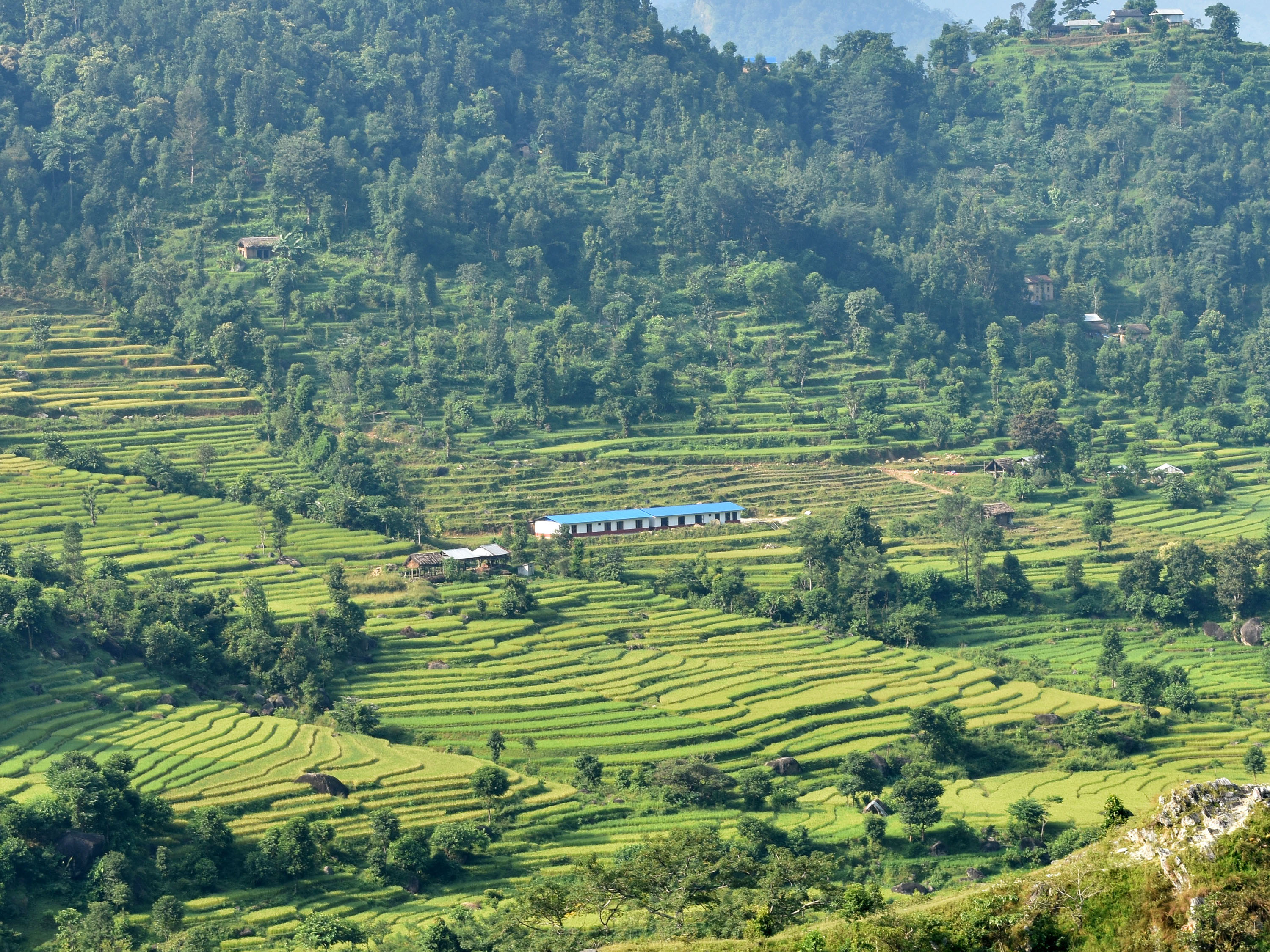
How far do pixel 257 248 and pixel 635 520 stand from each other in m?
22.0

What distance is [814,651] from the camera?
4006 centimetres

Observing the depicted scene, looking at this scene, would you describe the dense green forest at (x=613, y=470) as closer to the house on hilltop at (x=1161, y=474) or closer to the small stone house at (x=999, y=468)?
the small stone house at (x=999, y=468)

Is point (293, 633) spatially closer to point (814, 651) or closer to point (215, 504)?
point (215, 504)

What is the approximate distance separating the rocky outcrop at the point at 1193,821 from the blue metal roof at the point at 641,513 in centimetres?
3018

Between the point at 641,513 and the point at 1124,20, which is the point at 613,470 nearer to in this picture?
the point at 641,513

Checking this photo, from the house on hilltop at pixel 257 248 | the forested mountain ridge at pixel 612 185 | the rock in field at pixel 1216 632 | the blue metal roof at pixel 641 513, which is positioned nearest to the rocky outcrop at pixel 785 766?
the blue metal roof at pixel 641 513

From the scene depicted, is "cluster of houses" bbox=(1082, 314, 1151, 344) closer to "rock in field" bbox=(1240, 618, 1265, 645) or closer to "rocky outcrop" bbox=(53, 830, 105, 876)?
→ "rock in field" bbox=(1240, 618, 1265, 645)

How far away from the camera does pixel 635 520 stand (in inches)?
1895

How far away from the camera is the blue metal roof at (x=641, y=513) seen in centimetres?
4744

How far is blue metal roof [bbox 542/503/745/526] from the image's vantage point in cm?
4744

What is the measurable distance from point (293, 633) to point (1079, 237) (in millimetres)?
53134

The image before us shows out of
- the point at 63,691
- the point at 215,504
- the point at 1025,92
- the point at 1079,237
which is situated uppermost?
the point at 1025,92

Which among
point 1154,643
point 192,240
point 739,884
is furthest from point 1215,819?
point 192,240

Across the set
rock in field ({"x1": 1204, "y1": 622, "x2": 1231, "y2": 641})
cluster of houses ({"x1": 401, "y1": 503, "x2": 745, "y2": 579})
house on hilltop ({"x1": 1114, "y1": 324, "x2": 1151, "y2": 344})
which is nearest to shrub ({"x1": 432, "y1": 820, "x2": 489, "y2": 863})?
cluster of houses ({"x1": 401, "y1": 503, "x2": 745, "y2": 579})
